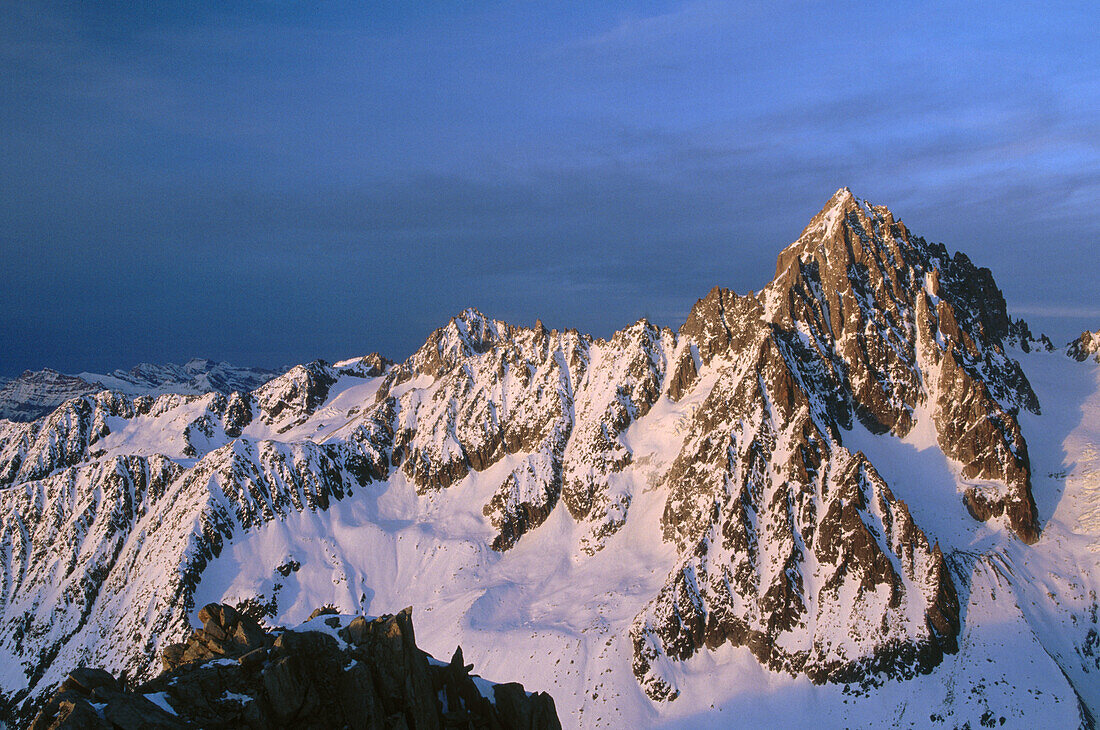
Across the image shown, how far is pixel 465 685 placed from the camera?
54.5 meters

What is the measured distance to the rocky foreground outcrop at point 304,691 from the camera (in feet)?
125

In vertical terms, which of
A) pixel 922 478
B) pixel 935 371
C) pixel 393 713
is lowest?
pixel 393 713

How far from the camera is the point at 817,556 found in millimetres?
154750

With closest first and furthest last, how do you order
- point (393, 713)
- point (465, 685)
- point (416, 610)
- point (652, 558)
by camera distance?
1. point (393, 713)
2. point (465, 685)
3. point (652, 558)
4. point (416, 610)

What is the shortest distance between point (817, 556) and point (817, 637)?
60.5 ft

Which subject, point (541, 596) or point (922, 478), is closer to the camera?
point (922, 478)

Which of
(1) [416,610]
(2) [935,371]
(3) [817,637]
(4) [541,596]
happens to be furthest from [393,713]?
(2) [935,371]

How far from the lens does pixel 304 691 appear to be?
1753 inches

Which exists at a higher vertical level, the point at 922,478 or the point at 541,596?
the point at 922,478

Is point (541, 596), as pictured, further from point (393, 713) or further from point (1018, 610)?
point (393, 713)

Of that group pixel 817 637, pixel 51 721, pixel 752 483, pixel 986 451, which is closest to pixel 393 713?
pixel 51 721

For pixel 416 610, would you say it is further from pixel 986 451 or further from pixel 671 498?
pixel 986 451

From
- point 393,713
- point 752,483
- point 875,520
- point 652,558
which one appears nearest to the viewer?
point 393,713

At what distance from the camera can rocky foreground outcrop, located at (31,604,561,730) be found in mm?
38250
